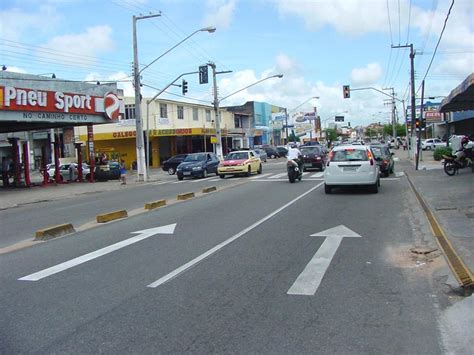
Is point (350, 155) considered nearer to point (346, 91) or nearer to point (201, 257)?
point (201, 257)

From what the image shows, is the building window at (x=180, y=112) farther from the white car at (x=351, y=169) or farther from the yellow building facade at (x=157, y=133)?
the white car at (x=351, y=169)

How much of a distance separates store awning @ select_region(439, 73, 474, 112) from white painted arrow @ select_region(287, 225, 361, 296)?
798cm

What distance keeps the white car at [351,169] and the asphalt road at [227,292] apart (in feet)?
17.9

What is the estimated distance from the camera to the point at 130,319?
530 cm

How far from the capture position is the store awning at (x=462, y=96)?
617 inches

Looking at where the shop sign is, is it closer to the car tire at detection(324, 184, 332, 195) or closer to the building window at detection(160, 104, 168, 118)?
the building window at detection(160, 104, 168, 118)

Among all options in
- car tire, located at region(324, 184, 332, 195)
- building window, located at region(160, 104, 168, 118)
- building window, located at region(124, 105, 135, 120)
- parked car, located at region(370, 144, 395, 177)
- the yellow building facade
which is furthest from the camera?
building window, located at region(160, 104, 168, 118)

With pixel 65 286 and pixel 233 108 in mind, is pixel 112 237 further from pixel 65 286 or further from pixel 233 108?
pixel 233 108

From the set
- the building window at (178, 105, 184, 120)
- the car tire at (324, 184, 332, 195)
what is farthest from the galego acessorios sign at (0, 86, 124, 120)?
the building window at (178, 105, 184, 120)

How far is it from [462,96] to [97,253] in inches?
669

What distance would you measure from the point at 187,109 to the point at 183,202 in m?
48.1

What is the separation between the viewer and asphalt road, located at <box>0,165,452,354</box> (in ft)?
15.5

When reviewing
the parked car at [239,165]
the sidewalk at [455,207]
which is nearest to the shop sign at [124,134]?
the parked car at [239,165]

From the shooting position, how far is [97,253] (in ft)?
28.7
